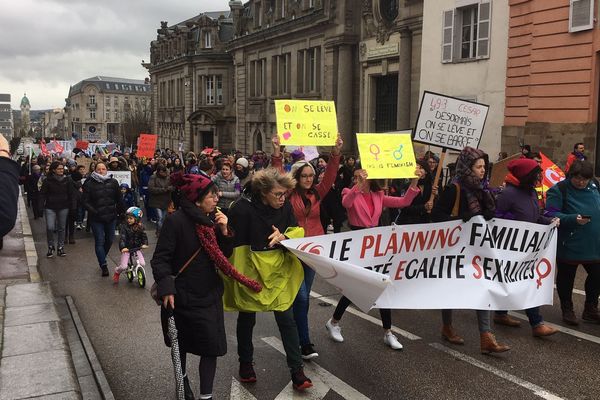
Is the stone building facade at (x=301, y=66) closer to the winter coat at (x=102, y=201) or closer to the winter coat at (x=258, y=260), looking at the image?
the winter coat at (x=102, y=201)

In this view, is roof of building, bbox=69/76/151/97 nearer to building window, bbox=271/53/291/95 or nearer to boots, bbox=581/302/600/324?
building window, bbox=271/53/291/95

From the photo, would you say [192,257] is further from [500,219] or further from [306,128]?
[306,128]

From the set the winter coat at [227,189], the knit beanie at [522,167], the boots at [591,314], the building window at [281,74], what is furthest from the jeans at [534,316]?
the building window at [281,74]

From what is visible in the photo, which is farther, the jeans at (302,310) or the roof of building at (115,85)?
the roof of building at (115,85)

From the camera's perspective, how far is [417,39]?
23.8m

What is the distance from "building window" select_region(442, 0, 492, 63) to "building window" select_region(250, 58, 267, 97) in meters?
19.7

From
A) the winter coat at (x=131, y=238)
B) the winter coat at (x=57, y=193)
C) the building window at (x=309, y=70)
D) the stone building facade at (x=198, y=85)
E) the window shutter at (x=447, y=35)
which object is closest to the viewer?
the winter coat at (x=131, y=238)

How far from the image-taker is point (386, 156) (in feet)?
21.9

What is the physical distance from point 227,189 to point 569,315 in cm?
530

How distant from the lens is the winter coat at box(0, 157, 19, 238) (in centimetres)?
226

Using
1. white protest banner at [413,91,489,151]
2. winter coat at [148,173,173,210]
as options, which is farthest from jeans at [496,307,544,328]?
winter coat at [148,173,173,210]

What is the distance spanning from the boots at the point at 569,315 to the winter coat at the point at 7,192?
6.11 m

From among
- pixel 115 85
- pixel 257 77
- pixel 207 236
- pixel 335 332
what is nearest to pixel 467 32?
pixel 335 332

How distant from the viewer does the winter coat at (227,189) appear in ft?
31.0
